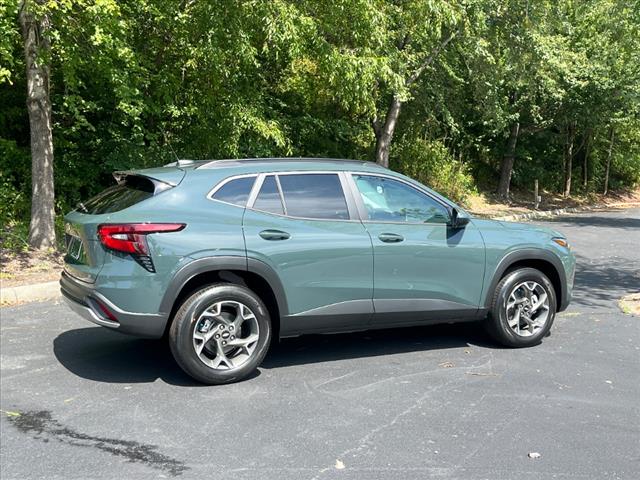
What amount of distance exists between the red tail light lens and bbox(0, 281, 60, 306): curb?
157 inches

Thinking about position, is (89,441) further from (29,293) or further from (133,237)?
(29,293)

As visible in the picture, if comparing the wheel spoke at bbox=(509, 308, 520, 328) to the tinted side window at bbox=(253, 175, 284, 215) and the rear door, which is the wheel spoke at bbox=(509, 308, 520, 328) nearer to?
the rear door

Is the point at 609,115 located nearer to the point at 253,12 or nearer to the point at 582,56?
the point at 582,56

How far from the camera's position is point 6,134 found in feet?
45.2

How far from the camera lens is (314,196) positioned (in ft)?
17.7

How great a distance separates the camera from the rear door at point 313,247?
5.09 metres

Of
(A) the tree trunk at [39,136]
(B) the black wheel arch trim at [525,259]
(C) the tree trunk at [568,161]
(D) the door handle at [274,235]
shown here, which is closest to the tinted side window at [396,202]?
(B) the black wheel arch trim at [525,259]

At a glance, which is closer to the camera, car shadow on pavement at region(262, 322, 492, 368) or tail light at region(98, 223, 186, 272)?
tail light at region(98, 223, 186, 272)

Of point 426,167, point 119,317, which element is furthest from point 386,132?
point 119,317

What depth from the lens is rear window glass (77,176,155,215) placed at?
16.4ft

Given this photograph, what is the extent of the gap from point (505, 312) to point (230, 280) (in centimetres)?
256

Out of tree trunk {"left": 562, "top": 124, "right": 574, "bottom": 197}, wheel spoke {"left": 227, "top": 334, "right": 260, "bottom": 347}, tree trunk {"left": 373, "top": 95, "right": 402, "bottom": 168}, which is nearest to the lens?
wheel spoke {"left": 227, "top": 334, "right": 260, "bottom": 347}

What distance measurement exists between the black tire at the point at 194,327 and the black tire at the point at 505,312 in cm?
215

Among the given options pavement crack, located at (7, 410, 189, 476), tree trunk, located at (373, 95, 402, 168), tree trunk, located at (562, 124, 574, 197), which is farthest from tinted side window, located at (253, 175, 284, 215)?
tree trunk, located at (562, 124, 574, 197)
